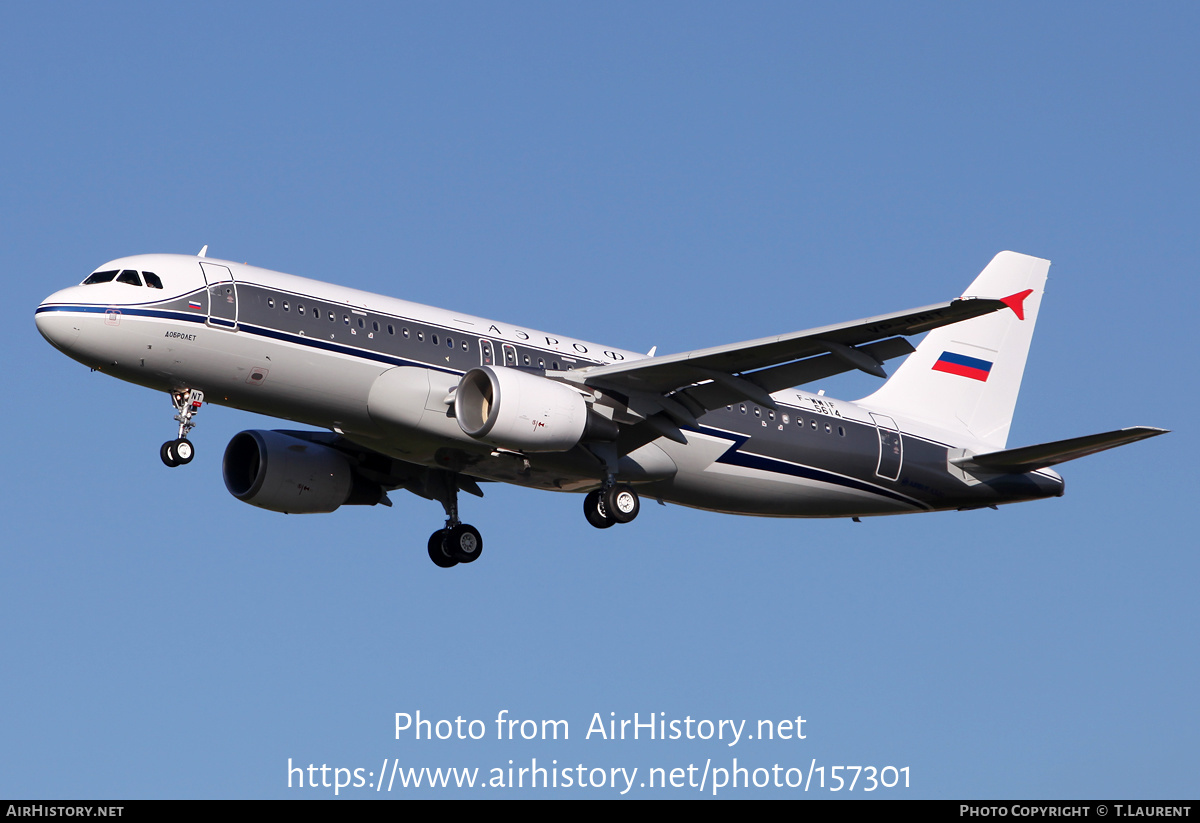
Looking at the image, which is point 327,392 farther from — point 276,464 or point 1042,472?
point 1042,472

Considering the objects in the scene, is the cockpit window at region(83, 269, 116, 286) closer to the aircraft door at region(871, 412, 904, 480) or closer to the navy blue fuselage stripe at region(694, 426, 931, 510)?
the navy blue fuselage stripe at region(694, 426, 931, 510)

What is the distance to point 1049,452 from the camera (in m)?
34.2

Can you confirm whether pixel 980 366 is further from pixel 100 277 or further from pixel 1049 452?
pixel 100 277

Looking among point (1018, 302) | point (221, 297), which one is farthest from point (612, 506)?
point (1018, 302)

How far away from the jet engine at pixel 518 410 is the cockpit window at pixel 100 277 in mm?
6977

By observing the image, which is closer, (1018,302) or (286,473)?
(286,473)

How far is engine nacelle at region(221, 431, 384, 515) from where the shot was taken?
3397cm

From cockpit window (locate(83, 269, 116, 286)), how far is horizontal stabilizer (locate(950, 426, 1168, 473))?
20128 millimetres

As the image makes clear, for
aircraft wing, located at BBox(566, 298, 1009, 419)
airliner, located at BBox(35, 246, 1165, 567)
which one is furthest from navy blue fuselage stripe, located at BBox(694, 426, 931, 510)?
aircraft wing, located at BBox(566, 298, 1009, 419)

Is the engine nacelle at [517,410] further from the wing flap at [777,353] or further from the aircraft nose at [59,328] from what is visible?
the aircraft nose at [59,328]

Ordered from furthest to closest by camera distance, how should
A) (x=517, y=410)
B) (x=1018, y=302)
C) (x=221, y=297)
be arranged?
(x=1018, y=302) → (x=517, y=410) → (x=221, y=297)

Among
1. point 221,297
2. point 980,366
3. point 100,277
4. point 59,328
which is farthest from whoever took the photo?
point 980,366

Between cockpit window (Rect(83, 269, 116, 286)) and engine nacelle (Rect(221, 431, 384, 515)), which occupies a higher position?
cockpit window (Rect(83, 269, 116, 286))

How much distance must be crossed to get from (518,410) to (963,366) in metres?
15.4
